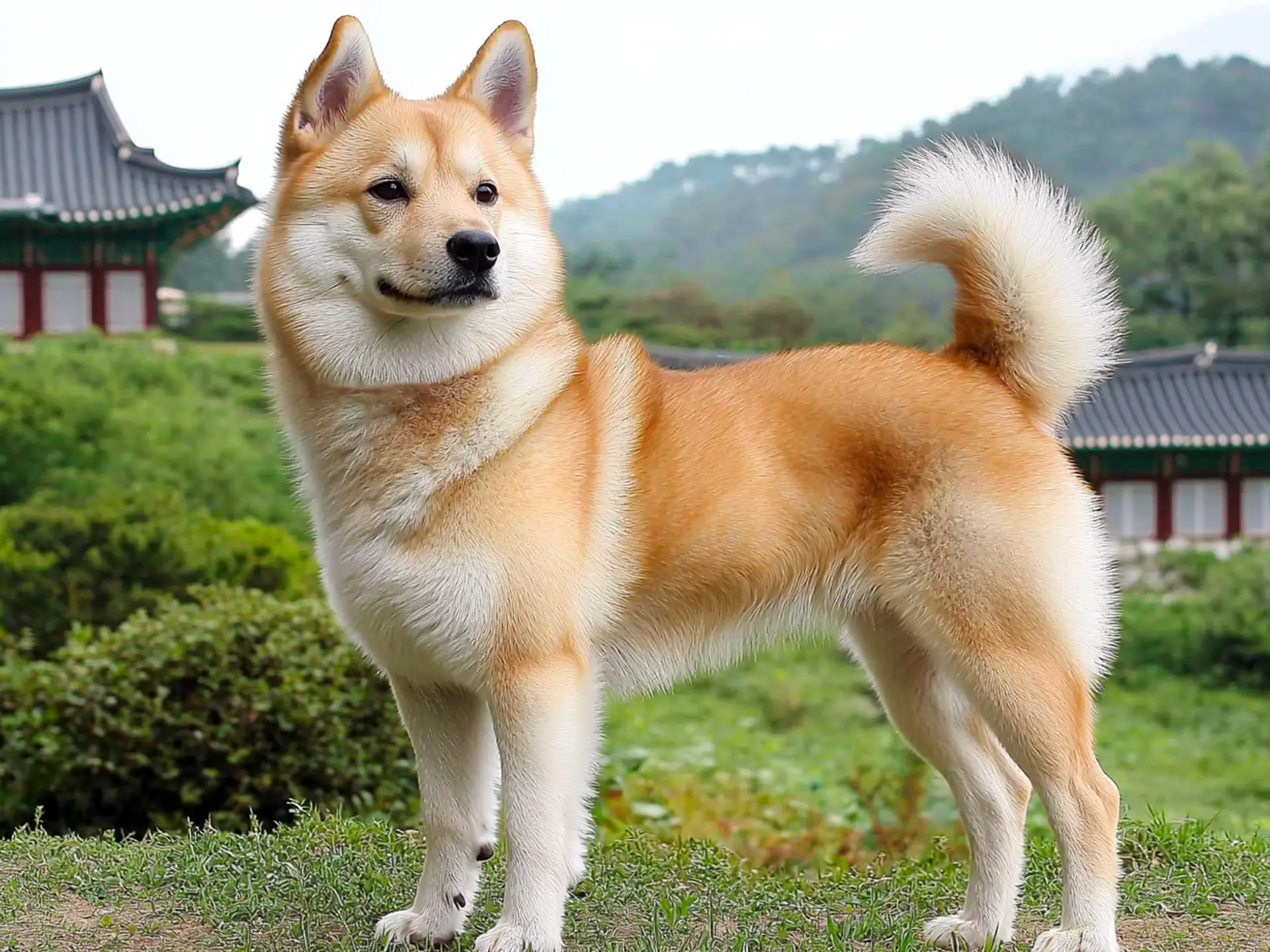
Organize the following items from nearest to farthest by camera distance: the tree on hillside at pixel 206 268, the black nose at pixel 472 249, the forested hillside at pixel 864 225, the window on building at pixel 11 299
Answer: the black nose at pixel 472 249, the window on building at pixel 11 299, the tree on hillside at pixel 206 268, the forested hillside at pixel 864 225

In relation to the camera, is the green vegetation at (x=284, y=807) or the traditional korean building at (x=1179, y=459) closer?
the green vegetation at (x=284, y=807)

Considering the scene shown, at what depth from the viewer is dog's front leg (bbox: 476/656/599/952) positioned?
2.58 m

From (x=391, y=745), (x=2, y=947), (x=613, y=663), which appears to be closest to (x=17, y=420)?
(x=391, y=745)

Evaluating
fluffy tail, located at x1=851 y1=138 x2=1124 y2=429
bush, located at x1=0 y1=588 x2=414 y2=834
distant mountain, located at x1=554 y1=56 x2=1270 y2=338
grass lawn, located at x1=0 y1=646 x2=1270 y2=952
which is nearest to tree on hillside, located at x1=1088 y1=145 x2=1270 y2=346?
distant mountain, located at x1=554 y1=56 x2=1270 y2=338

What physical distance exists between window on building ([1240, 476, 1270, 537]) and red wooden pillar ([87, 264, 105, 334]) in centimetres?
1299

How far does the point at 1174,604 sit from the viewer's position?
14.9 metres

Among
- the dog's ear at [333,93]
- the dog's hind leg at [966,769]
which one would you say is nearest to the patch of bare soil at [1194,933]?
the dog's hind leg at [966,769]

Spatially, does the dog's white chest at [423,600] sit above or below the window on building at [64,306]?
below

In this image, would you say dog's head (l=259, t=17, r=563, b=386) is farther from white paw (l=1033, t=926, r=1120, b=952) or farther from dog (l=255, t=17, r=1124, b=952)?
white paw (l=1033, t=926, r=1120, b=952)

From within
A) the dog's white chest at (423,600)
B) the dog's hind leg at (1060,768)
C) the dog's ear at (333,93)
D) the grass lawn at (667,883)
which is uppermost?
the dog's ear at (333,93)

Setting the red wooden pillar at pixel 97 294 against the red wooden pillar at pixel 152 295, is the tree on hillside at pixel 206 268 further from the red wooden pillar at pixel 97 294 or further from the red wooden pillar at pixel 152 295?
the red wooden pillar at pixel 97 294

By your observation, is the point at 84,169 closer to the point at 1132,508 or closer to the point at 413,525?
the point at 1132,508

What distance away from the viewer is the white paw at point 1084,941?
275 cm

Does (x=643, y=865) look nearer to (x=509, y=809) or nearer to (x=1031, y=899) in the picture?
(x=1031, y=899)
